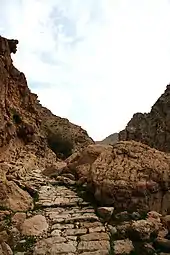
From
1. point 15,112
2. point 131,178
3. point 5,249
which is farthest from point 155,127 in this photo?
point 5,249

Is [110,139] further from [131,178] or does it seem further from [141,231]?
[141,231]

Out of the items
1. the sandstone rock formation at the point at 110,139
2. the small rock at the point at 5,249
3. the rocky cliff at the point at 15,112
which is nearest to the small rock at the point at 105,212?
the small rock at the point at 5,249

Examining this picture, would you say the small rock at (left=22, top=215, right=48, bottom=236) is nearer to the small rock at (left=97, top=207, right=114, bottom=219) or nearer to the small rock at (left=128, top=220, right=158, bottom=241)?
the small rock at (left=97, top=207, right=114, bottom=219)

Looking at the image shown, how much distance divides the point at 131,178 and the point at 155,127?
52.8 ft

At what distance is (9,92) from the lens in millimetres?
18750

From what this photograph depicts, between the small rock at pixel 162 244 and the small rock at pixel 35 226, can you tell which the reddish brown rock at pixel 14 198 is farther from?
the small rock at pixel 162 244

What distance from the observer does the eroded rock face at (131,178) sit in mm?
8820

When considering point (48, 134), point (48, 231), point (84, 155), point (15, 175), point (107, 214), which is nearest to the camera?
point (48, 231)

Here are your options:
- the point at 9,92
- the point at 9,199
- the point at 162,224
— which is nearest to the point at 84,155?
the point at 9,199

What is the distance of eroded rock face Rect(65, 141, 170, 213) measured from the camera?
8820 millimetres

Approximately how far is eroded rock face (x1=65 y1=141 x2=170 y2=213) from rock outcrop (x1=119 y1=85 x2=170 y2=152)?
12271 mm

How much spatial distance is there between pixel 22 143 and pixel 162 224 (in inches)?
446

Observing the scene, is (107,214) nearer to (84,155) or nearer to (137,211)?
(137,211)

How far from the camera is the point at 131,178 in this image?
363 inches
